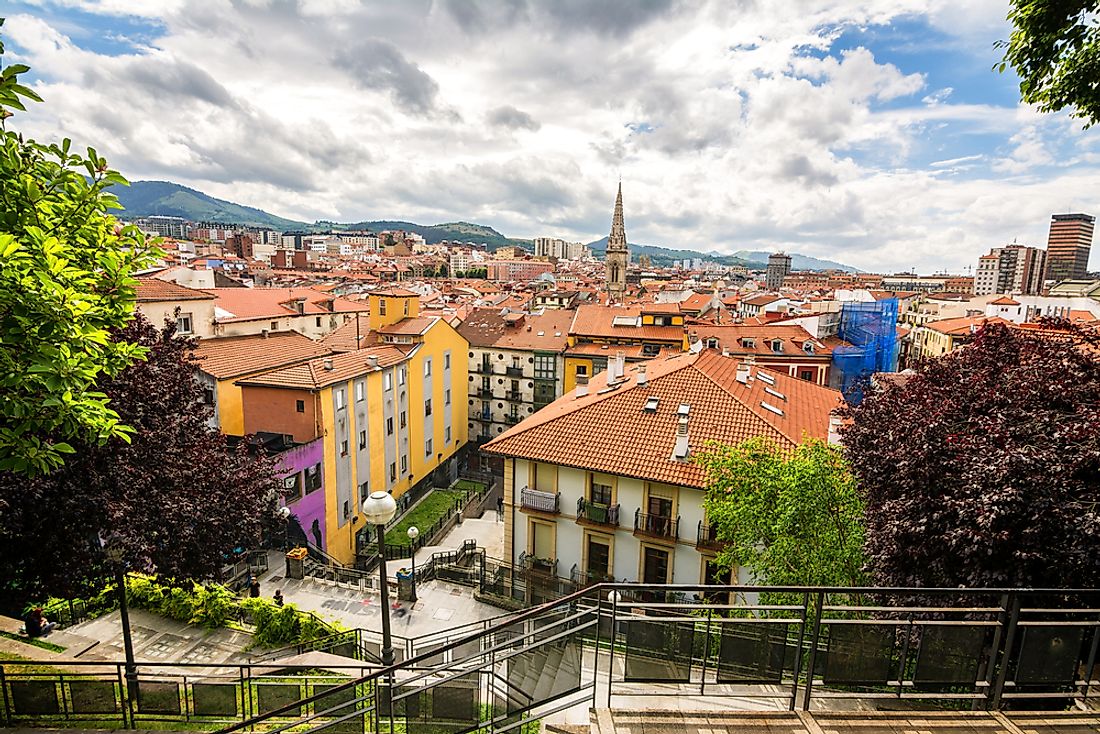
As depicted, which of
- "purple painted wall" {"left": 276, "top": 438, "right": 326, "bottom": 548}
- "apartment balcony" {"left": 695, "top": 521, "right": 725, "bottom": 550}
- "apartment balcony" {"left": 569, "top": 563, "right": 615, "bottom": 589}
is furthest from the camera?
"purple painted wall" {"left": 276, "top": 438, "right": 326, "bottom": 548}

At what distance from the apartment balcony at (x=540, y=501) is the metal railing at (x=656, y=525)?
8.81 ft

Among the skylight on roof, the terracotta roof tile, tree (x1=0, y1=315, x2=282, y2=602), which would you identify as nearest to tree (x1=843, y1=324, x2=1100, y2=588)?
the skylight on roof

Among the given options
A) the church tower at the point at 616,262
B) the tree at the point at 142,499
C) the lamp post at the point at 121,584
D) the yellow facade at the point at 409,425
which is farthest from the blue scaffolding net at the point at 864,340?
the church tower at the point at 616,262

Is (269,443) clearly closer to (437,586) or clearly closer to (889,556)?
(437,586)

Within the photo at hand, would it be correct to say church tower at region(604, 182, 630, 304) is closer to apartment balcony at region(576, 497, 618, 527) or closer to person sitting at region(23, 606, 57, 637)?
apartment balcony at region(576, 497, 618, 527)

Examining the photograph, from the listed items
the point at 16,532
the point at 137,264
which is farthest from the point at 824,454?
the point at 16,532

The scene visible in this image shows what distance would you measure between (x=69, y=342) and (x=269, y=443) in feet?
62.3

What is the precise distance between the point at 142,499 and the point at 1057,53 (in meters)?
13.2

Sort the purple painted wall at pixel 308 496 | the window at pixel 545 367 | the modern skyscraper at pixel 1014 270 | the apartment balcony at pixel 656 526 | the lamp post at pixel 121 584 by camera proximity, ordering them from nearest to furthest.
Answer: the lamp post at pixel 121 584 → the apartment balcony at pixel 656 526 → the purple painted wall at pixel 308 496 → the window at pixel 545 367 → the modern skyscraper at pixel 1014 270

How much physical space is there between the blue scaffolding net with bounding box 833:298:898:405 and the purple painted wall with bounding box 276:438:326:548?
31.6 m

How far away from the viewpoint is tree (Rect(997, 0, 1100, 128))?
5.87m

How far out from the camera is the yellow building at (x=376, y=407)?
23.5m

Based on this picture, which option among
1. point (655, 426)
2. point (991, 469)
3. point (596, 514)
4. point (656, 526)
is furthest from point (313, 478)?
point (991, 469)

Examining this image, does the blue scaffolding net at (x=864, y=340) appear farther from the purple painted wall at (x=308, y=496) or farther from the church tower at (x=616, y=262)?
the church tower at (x=616, y=262)
